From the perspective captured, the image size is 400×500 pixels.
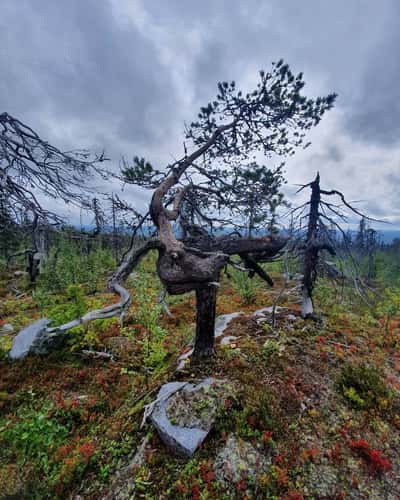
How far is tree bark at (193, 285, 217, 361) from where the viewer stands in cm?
336

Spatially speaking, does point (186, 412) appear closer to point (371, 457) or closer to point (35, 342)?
point (371, 457)

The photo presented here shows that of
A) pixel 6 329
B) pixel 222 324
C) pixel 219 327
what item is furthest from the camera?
pixel 6 329

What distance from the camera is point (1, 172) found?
2689 mm

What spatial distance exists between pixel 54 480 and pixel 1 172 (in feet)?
13.5

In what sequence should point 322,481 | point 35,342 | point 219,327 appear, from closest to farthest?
point 322,481, point 35,342, point 219,327

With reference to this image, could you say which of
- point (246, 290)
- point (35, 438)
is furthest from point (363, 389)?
point (35, 438)

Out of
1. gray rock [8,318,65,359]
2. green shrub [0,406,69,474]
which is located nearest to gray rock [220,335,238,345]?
green shrub [0,406,69,474]

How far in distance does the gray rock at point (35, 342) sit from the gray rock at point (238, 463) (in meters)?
4.30

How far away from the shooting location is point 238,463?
222 cm

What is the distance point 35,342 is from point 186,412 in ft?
13.9

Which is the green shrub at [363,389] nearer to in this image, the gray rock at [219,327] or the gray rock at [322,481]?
the gray rock at [322,481]

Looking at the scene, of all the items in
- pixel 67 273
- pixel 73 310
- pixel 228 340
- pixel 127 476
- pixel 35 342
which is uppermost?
pixel 67 273

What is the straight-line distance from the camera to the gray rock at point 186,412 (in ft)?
7.81

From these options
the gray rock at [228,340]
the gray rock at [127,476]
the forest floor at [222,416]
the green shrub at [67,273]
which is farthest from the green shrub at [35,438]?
the green shrub at [67,273]
